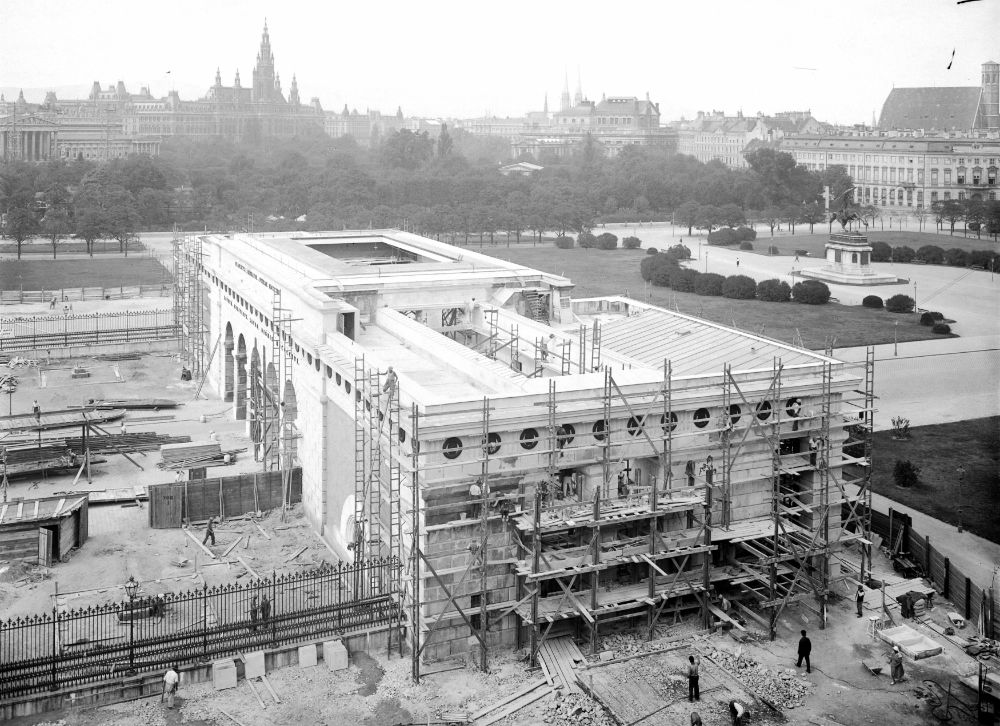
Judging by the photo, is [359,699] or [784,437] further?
[784,437]

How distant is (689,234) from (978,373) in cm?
5347

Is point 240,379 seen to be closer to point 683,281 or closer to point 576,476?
point 576,476

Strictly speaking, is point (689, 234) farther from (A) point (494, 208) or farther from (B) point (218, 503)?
(B) point (218, 503)

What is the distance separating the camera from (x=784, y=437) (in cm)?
2642

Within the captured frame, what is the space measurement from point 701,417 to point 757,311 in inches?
1565

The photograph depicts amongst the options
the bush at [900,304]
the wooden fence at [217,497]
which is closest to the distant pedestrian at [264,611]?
the wooden fence at [217,497]

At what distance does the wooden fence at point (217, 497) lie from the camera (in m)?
30.8

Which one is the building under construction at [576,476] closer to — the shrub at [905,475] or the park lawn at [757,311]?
the shrub at [905,475]

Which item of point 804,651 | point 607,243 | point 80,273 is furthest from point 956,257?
point 804,651

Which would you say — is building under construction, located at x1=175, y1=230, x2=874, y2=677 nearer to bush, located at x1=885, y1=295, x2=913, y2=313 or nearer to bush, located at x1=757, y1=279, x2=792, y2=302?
bush, located at x1=885, y1=295, x2=913, y2=313

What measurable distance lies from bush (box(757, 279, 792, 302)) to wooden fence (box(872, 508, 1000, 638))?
37774mm

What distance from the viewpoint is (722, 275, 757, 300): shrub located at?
68188 millimetres

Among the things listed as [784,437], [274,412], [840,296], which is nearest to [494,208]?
[840,296]

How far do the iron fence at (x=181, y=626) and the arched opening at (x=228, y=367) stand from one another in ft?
64.8
